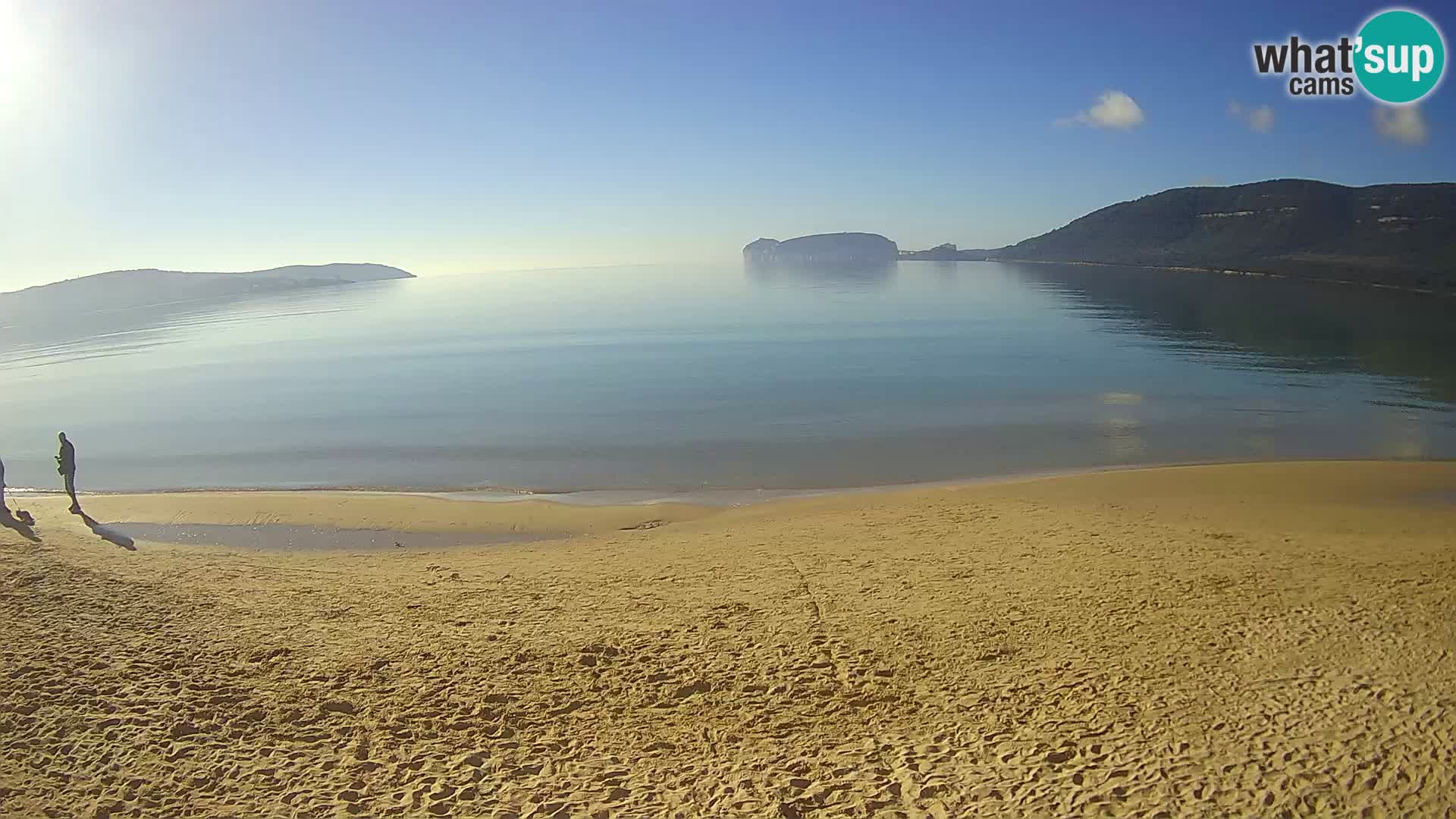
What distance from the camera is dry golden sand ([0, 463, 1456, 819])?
19.5 ft

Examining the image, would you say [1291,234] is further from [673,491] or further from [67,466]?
[67,466]

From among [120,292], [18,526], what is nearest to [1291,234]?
[18,526]

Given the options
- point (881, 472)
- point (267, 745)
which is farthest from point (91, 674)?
point (881, 472)

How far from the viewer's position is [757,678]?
25.6 feet

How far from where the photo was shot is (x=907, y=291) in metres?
93.6

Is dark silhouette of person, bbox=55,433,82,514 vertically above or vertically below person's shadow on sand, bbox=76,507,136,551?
above

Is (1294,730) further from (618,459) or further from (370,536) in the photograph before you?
(618,459)

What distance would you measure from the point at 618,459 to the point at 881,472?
7.07 metres

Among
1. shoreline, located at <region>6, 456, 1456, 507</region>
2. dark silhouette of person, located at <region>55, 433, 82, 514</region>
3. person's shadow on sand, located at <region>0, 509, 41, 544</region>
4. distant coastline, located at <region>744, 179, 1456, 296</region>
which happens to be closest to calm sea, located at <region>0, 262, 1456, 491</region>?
shoreline, located at <region>6, 456, 1456, 507</region>

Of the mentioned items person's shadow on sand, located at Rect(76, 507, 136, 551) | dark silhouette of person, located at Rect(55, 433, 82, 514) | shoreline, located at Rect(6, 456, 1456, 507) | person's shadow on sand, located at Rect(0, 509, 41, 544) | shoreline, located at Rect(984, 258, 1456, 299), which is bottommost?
shoreline, located at Rect(6, 456, 1456, 507)

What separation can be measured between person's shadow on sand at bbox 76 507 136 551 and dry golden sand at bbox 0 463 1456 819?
940 mm

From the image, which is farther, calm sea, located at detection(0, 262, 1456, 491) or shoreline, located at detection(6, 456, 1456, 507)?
calm sea, located at detection(0, 262, 1456, 491)

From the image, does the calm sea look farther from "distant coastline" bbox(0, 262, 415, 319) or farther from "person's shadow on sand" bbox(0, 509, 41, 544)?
"distant coastline" bbox(0, 262, 415, 319)

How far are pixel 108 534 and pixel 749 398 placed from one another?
62.5 feet
